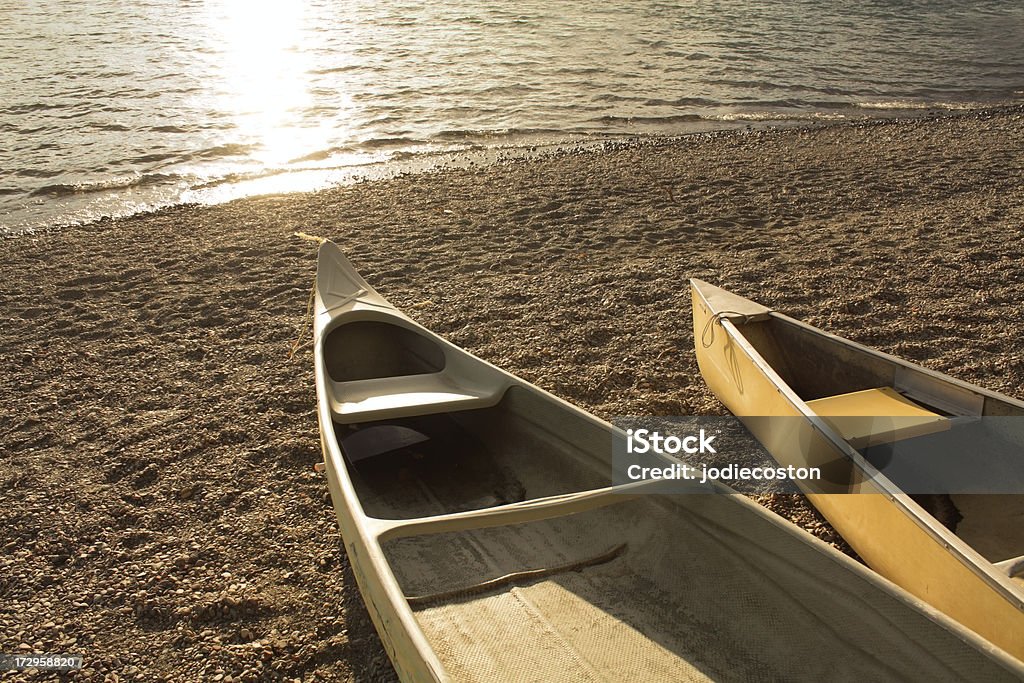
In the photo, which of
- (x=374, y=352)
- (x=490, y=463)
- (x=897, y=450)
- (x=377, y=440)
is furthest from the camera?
(x=374, y=352)

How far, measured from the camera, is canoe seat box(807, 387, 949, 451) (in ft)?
12.6

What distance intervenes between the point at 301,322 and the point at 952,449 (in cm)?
439

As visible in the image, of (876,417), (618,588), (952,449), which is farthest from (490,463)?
(952,449)

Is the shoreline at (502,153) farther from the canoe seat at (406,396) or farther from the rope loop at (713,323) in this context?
the rope loop at (713,323)

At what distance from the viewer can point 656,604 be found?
309cm

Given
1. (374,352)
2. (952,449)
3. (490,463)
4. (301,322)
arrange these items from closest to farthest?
1. (952,449)
2. (490,463)
3. (374,352)
4. (301,322)

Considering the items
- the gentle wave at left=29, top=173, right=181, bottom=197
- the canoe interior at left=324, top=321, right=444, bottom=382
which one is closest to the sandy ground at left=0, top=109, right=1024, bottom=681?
the canoe interior at left=324, top=321, right=444, bottom=382

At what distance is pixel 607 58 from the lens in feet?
62.3

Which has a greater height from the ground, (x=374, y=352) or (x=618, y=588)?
(x=374, y=352)

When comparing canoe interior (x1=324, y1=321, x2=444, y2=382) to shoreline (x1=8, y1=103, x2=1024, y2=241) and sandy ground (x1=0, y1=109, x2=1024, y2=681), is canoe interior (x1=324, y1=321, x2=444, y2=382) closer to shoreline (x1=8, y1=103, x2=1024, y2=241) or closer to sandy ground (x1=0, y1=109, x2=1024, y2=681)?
sandy ground (x1=0, y1=109, x2=1024, y2=681)

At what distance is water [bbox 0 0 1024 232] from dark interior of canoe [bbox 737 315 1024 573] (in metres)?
7.83

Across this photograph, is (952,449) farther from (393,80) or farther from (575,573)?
(393,80)

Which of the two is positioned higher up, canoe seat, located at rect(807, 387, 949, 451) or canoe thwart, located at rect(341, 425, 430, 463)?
canoe seat, located at rect(807, 387, 949, 451)

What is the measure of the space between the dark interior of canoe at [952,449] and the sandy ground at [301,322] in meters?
0.97
